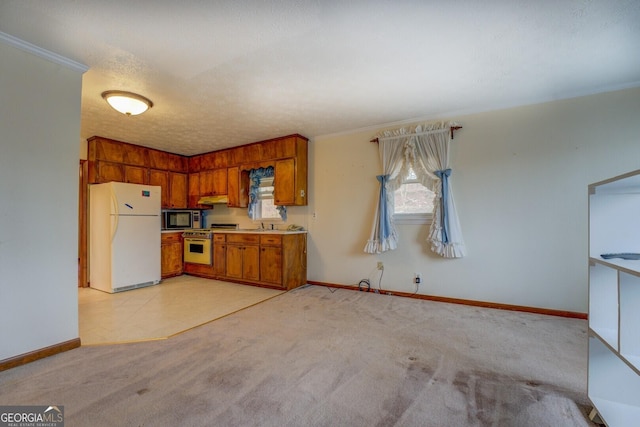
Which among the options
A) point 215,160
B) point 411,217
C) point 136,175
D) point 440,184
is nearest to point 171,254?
point 136,175

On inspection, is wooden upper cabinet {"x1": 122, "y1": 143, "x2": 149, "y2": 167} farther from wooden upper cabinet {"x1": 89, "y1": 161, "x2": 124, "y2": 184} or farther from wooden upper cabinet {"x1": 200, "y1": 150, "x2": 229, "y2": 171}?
wooden upper cabinet {"x1": 200, "y1": 150, "x2": 229, "y2": 171}

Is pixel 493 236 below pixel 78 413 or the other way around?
the other way around

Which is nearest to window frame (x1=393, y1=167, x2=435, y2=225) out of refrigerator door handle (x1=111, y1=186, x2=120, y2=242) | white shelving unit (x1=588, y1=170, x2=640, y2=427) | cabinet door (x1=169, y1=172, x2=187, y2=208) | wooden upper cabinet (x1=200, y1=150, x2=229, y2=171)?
white shelving unit (x1=588, y1=170, x2=640, y2=427)

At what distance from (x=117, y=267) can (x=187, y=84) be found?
3.12m

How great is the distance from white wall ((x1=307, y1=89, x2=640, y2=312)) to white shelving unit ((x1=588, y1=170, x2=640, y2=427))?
6.25 feet

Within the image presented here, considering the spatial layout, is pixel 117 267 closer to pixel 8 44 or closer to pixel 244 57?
pixel 8 44

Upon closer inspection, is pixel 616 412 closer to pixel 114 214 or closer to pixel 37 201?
pixel 37 201

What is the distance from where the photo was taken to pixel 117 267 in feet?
13.8

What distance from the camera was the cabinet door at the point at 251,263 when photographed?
4.51 meters

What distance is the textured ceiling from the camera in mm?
1842

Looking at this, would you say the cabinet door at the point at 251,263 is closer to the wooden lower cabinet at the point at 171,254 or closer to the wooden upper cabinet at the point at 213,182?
the wooden upper cabinet at the point at 213,182

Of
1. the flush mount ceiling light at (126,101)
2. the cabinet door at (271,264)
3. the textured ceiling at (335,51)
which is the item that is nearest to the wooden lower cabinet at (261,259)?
the cabinet door at (271,264)

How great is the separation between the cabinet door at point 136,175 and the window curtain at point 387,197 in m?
A: 4.34

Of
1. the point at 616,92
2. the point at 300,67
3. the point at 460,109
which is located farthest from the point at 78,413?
the point at 616,92
